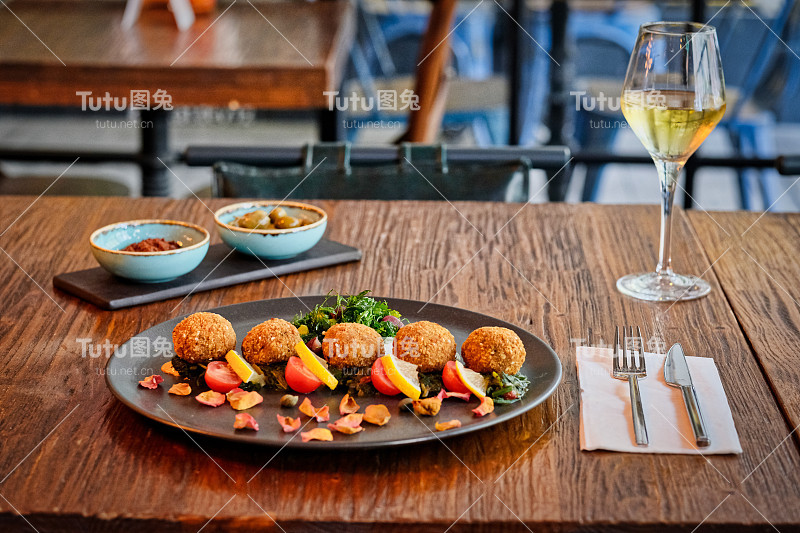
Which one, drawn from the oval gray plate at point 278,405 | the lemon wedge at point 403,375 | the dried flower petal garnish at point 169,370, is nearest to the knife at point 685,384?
the oval gray plate at point 278,405

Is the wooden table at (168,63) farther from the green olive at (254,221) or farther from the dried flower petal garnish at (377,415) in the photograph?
the dried flower petal garnish at (377,415)

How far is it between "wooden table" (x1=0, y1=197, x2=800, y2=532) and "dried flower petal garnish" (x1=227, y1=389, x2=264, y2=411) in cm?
4

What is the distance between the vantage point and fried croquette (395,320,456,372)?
2.49ft

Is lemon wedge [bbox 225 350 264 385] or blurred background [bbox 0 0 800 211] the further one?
blurred background [bbox 0 0 800 211]

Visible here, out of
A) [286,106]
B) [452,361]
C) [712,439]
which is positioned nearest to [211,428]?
[452,361]

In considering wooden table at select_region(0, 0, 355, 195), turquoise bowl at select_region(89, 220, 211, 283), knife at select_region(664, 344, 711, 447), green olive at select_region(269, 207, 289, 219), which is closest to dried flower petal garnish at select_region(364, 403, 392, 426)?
knife at select_region(664, 344, 711, 447)

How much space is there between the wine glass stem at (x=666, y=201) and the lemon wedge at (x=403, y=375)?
18.5 inches

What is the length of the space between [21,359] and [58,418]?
15 centimetres

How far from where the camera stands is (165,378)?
30.8 inches

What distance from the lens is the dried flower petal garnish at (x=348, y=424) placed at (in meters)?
0.68

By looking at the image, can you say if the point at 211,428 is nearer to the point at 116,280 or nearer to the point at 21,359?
the point at 21,359

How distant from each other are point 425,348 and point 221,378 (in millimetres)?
177

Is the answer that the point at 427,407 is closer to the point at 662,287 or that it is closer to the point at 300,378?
the point at 300,378

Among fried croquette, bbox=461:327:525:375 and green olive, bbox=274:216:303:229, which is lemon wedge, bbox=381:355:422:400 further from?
green olive, bbox=274:216:303:229
